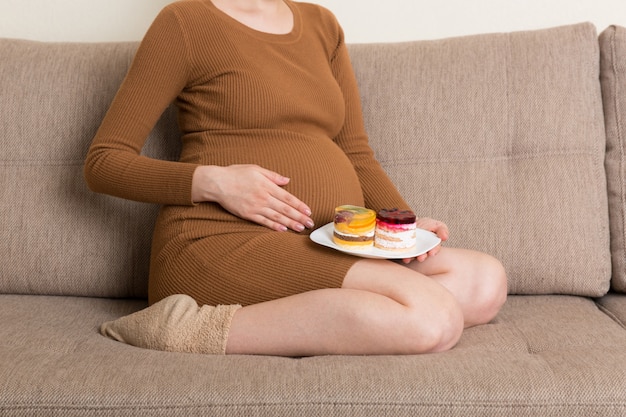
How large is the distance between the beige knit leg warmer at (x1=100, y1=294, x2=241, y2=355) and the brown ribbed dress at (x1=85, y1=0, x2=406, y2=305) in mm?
63

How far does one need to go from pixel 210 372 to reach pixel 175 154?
0.80 m

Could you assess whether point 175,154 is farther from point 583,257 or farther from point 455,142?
point 583,257

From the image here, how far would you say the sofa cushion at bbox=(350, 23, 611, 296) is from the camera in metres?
1.78

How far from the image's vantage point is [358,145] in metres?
1.83

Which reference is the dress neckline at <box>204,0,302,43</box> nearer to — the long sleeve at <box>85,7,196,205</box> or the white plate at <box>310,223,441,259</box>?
the long sleeve at <box>85,7,196,205</box>

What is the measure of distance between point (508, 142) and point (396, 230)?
584 mm

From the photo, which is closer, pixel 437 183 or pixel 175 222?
pixel 175 222

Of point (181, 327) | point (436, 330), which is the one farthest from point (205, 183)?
point (436, 330)

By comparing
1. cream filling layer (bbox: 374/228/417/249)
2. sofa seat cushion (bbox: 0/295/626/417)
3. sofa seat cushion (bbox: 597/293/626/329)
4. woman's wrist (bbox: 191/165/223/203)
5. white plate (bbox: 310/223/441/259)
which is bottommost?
sofa seat cushion (bbox: 597/293/626/329)

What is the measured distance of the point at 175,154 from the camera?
1.88 metres

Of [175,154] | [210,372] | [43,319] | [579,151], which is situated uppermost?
[579,151]

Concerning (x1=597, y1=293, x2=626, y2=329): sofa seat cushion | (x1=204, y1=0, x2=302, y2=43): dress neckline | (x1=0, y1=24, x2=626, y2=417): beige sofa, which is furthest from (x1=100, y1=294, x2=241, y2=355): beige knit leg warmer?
(x1=597, y1=293, x2=626, y2=329): sofa seat cushion

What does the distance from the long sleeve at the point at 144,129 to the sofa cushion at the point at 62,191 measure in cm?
24

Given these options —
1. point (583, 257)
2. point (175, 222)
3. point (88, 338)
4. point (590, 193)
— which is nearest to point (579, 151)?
point (590, 193)
